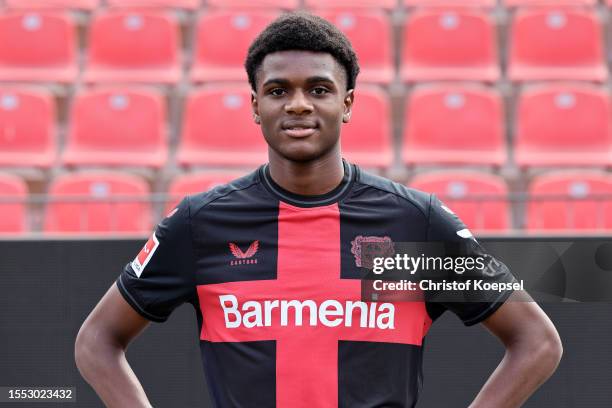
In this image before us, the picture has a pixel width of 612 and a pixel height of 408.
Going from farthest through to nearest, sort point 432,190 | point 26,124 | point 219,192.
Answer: point 26,124, point 432,190, point 219,192

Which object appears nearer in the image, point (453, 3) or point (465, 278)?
point (465, 278)

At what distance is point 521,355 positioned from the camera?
2.50 metres

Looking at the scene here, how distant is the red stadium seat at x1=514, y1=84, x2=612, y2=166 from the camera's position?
7.27 metres

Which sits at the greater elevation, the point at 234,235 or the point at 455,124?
the point at 455,124

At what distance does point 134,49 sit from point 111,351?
5.71 meters

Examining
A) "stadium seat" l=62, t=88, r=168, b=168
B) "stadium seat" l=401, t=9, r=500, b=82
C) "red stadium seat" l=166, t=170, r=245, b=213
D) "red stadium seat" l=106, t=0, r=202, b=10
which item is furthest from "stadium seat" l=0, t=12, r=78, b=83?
"stadium seat" l=401, t=9, r=500, b=82

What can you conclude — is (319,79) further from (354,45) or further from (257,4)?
(257,4)

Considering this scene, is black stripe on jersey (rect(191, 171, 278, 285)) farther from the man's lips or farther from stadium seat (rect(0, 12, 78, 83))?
stadium seat (rect(0, 12, 78, 83))

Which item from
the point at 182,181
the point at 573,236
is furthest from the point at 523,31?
the point at 573,236

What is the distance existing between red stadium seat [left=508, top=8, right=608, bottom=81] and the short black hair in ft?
18.3

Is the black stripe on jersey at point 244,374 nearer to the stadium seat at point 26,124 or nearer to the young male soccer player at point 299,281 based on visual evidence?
the young male soccer player at point 299,281

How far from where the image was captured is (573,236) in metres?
3.97

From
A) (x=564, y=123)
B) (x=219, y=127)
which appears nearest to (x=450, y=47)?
(x=564, y=123)

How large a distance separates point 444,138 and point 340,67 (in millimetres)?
4830
